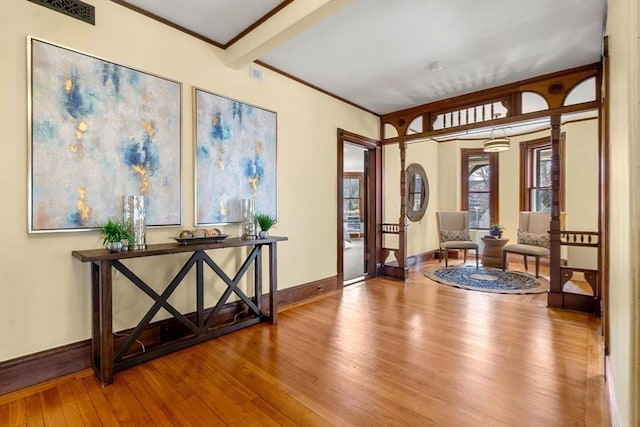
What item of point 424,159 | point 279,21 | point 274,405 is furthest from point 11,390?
point 424,159

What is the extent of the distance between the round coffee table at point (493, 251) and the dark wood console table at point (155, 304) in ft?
14.6

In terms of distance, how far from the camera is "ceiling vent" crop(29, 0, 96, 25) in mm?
2041

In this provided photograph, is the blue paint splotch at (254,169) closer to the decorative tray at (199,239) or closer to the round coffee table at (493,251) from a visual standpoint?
the decorative tray at (199,239)

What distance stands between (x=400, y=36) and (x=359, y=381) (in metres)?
2.83

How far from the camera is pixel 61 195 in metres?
2.05

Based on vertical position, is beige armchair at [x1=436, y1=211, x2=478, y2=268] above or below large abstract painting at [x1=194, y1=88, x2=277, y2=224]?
below

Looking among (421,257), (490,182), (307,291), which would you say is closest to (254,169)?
(307,291)

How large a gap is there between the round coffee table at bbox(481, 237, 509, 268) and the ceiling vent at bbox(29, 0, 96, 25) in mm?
6149

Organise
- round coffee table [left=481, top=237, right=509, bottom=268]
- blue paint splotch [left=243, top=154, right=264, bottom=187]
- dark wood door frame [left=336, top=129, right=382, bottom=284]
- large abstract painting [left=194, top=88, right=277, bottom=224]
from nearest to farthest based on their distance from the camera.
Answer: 1. large abstract painting [left=194, top=88, right=277, bottom=224]
2. blue paint splotch [left=243, top=154, right=264, bottom=187]
3. dark wood door frame [left=336, top=129, right=382, bottom=284]
4. round coffee table [left=481, top=237, right=509, bottom=268]

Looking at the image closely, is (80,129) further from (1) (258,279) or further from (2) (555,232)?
(2) (555,232)

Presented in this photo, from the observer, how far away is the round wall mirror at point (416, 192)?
6.05 m

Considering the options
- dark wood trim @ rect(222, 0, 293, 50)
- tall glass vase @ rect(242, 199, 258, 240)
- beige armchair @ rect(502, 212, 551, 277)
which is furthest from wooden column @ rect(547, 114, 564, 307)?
tall glass vase @ rect(242, 199, 258, 240)

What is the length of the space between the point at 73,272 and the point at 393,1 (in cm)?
302

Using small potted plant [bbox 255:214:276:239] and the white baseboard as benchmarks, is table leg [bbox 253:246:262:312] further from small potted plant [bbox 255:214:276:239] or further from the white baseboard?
the white baseboard
